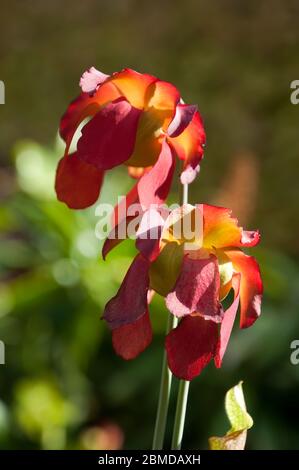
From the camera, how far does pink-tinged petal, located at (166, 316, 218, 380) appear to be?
1.50 feet

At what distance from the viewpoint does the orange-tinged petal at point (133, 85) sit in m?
0.49

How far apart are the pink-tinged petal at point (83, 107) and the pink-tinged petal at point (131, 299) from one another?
90 millimetres

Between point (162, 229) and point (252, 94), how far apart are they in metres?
2.07

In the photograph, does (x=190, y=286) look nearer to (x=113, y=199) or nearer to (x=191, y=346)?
(x=191, y=346)

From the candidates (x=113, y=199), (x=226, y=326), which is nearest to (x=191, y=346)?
(x=226, y=326)

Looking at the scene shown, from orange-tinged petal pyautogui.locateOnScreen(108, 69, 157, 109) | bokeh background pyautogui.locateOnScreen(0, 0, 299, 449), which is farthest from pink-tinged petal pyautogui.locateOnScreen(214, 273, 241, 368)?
bokeh background pyautogui.locateOnScreen(0, 0, 299, 449)

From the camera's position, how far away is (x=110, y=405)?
1721 mm

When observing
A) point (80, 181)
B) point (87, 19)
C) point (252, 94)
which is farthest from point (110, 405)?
point (87, 19)

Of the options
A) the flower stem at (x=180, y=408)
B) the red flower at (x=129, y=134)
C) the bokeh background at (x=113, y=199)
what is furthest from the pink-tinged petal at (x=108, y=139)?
the bokeh background at (x=113, y=199)

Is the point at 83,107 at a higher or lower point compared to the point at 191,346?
higher

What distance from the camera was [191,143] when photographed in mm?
508

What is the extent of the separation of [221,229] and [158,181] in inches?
1.8

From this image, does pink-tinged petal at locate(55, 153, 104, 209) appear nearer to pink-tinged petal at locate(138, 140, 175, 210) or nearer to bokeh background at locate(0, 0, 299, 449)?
pink-tinged petal at locate(138, 140, 175, 210)

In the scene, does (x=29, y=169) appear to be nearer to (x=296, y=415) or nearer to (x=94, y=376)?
(x=94, y=376)
